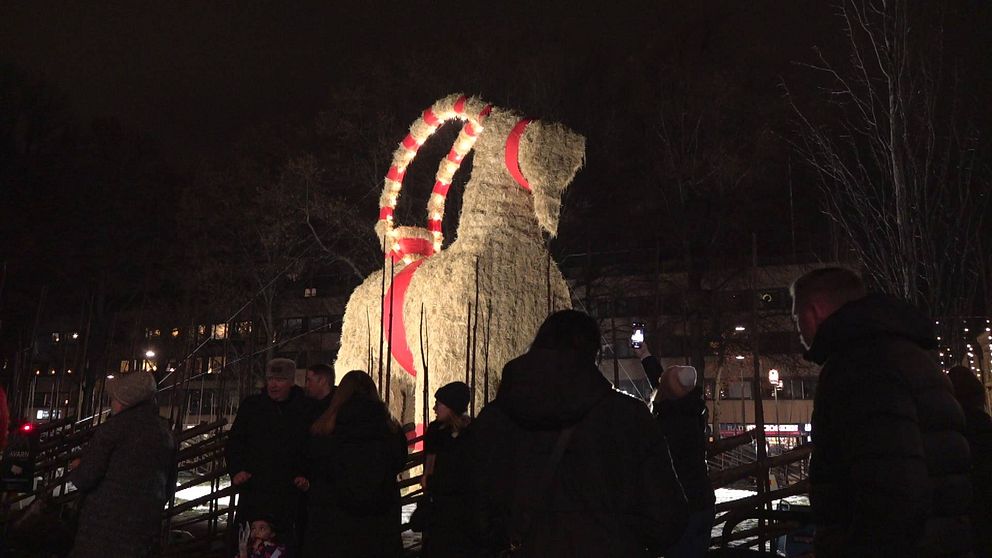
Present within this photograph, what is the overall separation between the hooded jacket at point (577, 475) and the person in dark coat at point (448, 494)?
1531 millimetres

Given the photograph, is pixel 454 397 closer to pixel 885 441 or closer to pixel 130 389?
pixel 130 389

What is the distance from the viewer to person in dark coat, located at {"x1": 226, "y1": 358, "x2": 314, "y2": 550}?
4.38 meters

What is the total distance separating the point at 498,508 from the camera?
2338 millimetres

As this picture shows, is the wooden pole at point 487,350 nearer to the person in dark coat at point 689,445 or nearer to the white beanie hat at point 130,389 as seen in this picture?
the person in dark coat at point 689,445

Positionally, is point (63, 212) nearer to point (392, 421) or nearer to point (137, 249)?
point (137, 249)

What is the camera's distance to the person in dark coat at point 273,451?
14.4 feet

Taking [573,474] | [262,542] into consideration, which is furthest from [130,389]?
[573,474]

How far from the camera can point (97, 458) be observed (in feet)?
13.1

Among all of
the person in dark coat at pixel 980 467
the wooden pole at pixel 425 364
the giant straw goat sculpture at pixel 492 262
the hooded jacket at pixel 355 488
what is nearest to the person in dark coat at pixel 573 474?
the hooded jacket at pixel 355 488

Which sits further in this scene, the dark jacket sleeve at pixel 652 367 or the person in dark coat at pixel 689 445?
the dark jacket sleeve at pixel 652 367

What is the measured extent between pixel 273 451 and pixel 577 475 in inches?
105

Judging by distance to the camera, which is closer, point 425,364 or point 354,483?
point 354,483

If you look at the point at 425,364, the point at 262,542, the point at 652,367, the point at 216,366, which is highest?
the point at 216,366

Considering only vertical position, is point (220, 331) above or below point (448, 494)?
above
